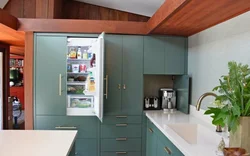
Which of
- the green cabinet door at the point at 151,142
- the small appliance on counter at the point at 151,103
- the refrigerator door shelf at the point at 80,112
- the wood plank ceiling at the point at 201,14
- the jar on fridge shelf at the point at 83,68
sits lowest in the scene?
the green cabinet door at the point at 151,142

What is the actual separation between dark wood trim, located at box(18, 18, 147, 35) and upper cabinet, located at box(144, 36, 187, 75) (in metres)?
0.24

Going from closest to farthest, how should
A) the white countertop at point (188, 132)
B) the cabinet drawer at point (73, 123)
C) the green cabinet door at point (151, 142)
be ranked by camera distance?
the white countertop at point (188, 132) < the green cabinet door at point (151, 142) < the cabinet drawer at point (73, 123)

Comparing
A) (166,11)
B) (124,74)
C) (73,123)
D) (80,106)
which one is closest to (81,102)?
(80,106)

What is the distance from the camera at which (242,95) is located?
57.9 inches

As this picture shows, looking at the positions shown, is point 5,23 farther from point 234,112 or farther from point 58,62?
point 234,112

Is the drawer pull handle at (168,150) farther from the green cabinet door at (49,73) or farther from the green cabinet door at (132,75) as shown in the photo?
the green cabinet door at (49,73)

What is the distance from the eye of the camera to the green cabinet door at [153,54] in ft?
10.7

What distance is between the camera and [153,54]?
3.28 meters

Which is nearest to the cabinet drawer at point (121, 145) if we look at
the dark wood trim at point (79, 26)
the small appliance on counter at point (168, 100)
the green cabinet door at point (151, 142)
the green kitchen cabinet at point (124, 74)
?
the green cabinet door at point (151, 142)

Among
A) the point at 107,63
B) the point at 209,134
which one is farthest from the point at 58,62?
the point at 209,134

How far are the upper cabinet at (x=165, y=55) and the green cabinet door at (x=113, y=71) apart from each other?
1.20 feet

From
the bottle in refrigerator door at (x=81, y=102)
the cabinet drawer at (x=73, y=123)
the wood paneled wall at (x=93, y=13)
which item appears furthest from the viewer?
the wood paneled wall at (x=93, y=13)

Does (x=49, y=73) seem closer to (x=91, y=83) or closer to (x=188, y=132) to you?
(x=91, y=83)

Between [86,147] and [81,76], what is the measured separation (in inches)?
40.8
